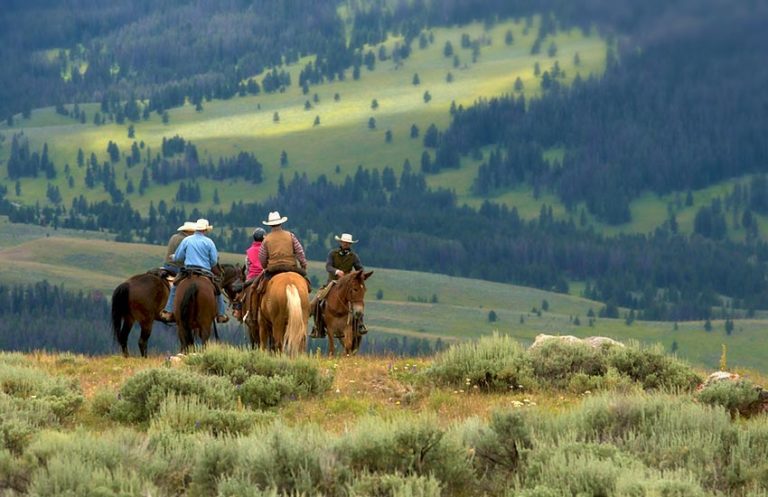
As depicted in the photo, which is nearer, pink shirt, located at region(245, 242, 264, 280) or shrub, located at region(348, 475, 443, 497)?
shrub, located at region(348, 475, 443, 497)

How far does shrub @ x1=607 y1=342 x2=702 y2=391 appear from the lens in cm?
2275

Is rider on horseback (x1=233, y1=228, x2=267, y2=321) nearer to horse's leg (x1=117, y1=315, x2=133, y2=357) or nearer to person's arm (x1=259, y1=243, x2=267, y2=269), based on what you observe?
person's arm (x1=259, y1=243, x2=267, y2=269)

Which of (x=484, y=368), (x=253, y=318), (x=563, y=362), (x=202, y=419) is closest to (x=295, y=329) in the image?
(x=253, y=318)

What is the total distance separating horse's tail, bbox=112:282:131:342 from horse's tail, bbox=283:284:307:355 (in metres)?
8.40

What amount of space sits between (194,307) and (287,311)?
9.05ft

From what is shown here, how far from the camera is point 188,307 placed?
30391 millimetres

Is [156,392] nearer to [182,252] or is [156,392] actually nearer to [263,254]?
[263,254]

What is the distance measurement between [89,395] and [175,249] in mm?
12619

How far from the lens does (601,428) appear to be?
1694 centimetres

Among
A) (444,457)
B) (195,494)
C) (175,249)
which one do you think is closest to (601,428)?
(444,457)

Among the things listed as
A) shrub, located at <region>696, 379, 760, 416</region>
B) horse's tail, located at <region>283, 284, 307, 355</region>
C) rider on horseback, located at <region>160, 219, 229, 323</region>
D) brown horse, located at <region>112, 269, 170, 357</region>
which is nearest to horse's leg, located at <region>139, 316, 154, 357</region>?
brown horse, located at <region>112, 269, 170, 357</region>

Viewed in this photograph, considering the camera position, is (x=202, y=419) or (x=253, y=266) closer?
(x=202, y=419)

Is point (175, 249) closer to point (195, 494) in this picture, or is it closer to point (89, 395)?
point (89, 395)

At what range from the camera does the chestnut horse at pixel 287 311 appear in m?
28.1
